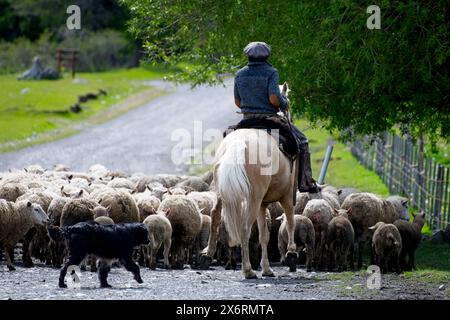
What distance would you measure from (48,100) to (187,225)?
110 feet

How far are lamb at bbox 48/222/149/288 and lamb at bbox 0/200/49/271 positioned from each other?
7.04ft

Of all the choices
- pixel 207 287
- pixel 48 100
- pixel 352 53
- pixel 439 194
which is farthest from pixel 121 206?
pixel 48 100

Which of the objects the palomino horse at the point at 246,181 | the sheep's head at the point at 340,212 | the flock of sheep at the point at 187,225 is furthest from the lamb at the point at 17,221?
the sheep's head at the point at 340,212

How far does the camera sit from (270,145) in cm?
1438

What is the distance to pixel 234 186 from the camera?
1384 cm

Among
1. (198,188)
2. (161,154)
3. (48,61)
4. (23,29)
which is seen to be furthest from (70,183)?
(23,29)

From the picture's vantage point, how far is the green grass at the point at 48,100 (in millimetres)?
43719

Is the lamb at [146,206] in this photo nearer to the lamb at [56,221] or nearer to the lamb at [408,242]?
the lamb at [56,221]

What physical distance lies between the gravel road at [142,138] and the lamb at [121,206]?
16.3m

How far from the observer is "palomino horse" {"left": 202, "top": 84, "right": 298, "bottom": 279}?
13859mm

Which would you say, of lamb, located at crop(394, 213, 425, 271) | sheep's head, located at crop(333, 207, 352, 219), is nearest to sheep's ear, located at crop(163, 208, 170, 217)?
sheep's head, located at crop(333, 207, 352, 219)

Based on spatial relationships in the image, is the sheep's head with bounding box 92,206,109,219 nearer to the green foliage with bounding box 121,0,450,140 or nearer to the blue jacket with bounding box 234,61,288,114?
the blue jacket with bounding box 234,61,288,114

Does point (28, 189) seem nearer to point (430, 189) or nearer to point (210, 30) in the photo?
point (210, 30)

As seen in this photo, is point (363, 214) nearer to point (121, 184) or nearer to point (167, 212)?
point (167, 212)
